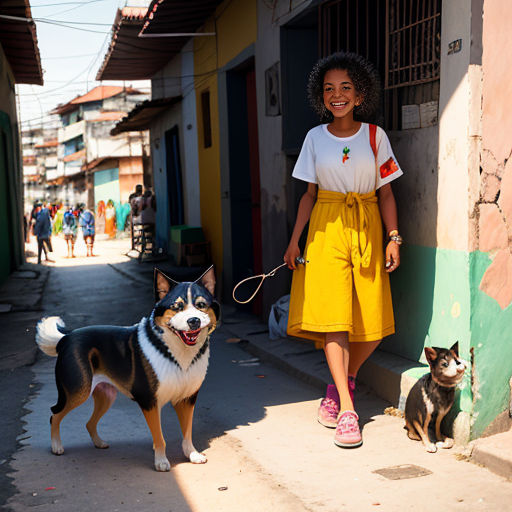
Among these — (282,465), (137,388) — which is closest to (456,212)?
(282,465)

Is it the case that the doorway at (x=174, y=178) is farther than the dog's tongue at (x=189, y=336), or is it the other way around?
the doorway at (x=174, y=178)

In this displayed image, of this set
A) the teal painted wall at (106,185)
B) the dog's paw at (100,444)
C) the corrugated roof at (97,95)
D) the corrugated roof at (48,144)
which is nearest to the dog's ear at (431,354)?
the dog's paw at (100,444)

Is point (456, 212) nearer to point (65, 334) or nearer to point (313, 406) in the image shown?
point (313, 406)

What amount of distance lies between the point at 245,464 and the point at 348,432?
2.21 feet

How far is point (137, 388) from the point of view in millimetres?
3611

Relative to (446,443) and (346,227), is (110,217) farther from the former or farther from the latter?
(446,443)

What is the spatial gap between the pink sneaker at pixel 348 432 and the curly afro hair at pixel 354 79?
78.8 inches

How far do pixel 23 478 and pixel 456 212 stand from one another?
291 cm

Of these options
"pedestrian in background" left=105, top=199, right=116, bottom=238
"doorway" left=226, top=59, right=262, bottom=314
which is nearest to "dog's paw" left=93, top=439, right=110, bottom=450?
"doorway" left=226, top=59, right=262, bottom=314

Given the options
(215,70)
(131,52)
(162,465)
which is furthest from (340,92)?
(131,52)

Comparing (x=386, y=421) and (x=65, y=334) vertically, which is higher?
(x=65, y=334)

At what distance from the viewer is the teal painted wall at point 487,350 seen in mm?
3807

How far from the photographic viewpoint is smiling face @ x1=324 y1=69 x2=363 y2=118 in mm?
4234

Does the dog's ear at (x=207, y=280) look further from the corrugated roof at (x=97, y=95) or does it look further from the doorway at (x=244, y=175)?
the corrugated roof at (x=97, y=95)
